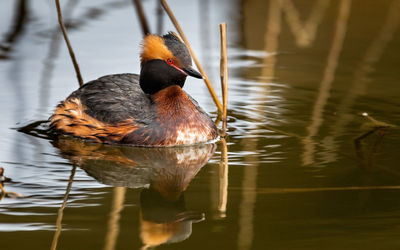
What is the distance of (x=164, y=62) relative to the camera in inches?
293

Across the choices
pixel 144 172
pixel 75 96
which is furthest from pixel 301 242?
pixel 75 96

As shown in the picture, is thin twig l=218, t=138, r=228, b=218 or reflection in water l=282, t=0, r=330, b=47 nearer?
thin twig l=218, t=138, r=228, b=218

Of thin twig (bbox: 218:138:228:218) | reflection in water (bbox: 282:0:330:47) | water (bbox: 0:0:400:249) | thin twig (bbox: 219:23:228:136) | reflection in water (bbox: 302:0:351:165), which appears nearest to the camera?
water (bbox: 0:0:400:249)

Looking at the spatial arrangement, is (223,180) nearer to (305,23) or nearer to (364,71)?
(364,71)

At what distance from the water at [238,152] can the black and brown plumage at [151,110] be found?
148 millimetres

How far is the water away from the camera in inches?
202

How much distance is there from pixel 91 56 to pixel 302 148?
14.7 feet

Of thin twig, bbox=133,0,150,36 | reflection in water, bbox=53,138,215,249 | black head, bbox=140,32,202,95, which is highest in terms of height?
thin twig, bbox=133,0,150,36

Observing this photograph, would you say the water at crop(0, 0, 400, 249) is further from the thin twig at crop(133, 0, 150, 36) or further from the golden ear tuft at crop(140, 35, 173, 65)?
the thin twig at crop(133, 0, 150, 36)

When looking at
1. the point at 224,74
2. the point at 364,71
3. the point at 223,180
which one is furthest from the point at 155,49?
the point at 364,71

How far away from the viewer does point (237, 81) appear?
31.9 ft

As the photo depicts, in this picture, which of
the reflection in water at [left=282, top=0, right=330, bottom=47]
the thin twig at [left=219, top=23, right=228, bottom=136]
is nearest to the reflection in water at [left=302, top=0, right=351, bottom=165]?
the reflection in water at [left=282, top=0, right=330, bottom=47]

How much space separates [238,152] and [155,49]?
49.0 inches

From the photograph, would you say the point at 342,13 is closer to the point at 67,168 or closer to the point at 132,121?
the point at 132,121
